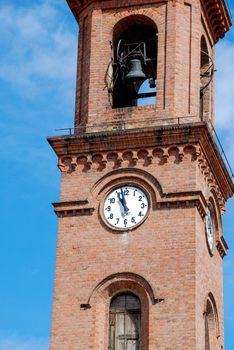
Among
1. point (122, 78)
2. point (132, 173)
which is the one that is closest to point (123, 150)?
point (132, 173)

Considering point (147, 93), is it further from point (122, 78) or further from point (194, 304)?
point (194, 304)

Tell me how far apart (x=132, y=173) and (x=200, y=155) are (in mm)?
2164

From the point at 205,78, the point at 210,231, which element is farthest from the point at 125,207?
the point at 205,78

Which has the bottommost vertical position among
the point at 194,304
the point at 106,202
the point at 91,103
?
the point at 194,304

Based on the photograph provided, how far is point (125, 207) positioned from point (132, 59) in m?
5.54

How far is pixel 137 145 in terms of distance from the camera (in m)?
39.3

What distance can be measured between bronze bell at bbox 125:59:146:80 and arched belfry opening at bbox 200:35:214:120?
2.50 metres

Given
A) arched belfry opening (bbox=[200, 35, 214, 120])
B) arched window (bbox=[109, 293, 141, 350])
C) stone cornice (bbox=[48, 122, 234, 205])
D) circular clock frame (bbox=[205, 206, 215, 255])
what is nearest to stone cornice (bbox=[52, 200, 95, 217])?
stone cornice (bbox=[48, 122, 234, 205])

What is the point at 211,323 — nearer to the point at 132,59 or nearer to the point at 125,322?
the point at 125,322

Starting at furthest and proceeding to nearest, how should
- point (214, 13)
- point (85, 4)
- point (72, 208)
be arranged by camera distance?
point (214, 13)
point (85, 4)
point (72, 208)

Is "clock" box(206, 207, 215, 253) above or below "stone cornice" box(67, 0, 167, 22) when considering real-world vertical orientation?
below

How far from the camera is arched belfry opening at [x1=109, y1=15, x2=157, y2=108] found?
41.6 m

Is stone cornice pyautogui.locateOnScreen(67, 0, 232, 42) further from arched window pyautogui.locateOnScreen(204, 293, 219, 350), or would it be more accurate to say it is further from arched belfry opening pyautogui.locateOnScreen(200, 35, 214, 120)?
arched window pyautogui.locateOnScreen(204, 293, 219, 350)

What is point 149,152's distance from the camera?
128ft
